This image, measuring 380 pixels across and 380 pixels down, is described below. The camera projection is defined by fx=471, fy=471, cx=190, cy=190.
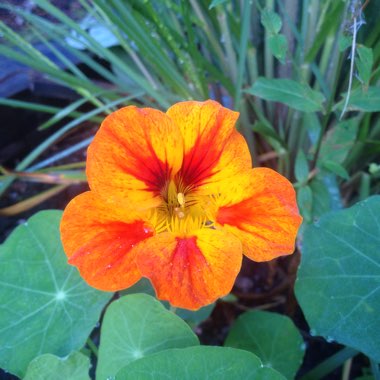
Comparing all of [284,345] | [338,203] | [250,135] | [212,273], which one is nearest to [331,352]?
[284,345]

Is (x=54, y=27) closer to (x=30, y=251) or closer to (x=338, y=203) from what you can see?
(x=30, y=251)

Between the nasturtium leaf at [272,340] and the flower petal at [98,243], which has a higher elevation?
the flower petal at [98,243]

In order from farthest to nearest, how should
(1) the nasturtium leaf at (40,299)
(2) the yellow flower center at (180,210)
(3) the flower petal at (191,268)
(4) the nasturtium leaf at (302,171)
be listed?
(4) the nasturtium leaf at (302,171)
(1) the nasturtium leaf at (40,299)
(2) the yellow flower center at (180,210)
(3) the flower petal at (191,268)

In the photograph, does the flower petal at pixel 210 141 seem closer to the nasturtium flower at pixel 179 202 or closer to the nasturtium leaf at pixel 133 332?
the nasturtium flower at pixel 179 202

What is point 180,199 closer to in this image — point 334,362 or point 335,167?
point 335,167

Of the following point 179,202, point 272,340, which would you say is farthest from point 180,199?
point 272,340

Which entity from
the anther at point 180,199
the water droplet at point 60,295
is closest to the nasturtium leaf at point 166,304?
the water droplet at point 60,295

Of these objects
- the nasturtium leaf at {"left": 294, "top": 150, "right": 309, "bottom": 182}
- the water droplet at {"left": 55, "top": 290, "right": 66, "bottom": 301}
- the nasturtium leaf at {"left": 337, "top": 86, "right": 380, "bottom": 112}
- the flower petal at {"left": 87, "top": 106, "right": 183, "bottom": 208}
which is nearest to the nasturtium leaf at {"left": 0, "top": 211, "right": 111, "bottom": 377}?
the water droplet at {"left": 55, "top": 290, "right": 66, "bottom": 301}
